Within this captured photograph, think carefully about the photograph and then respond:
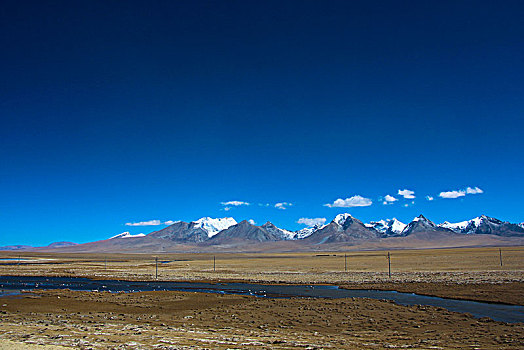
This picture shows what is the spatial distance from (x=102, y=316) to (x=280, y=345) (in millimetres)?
13862

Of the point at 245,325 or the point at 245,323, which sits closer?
the point at 245,325

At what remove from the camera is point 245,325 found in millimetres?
21109

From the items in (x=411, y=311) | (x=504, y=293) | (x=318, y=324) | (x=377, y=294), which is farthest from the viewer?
(x=377, y=294)

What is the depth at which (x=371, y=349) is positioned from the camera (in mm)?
14969

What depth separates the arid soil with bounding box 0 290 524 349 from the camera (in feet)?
52.1

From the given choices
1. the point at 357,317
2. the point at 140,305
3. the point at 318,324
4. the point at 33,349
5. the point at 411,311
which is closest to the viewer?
the point at 33,349

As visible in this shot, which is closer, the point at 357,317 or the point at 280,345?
the point at 280,345

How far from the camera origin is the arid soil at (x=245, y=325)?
15.9 metres

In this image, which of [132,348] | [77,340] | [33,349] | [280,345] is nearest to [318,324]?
[280,345]

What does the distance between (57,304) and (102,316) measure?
28.3 ft

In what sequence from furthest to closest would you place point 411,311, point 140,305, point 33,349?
point 140,305 < point 411,311 < point 33,349

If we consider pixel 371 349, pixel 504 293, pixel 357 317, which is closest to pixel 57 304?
pixel 357 317

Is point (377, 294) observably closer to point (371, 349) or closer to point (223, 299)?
point (223, 299)

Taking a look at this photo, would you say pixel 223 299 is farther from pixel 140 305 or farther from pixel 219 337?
pixel 219 337
